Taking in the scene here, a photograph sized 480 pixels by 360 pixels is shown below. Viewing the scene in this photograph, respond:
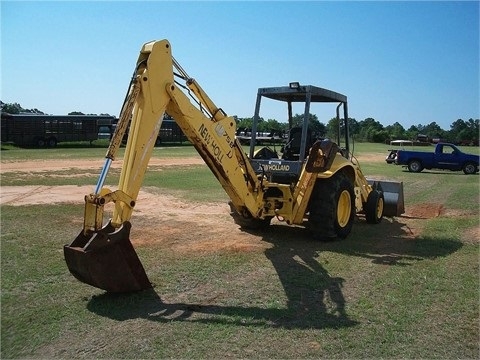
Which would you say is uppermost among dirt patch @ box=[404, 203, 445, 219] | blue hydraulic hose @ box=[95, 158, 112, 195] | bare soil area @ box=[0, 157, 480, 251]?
blue hydraulic hose @ box=[95, 158, 112, 195]

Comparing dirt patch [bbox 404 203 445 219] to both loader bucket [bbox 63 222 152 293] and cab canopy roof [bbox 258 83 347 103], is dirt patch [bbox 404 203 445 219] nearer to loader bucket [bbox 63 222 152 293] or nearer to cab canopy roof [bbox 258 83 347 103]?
cab canopy roof [bbox 258 83 347 103]

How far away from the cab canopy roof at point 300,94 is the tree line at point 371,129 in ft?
1.21

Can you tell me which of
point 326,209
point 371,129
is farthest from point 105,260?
point 371,129

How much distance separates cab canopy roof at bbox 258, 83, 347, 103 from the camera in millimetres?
8266

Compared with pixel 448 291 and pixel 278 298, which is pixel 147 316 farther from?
pixel 448 291

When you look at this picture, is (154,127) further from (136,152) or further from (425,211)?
(425,211)

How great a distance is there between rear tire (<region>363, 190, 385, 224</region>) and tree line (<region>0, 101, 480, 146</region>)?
135cm

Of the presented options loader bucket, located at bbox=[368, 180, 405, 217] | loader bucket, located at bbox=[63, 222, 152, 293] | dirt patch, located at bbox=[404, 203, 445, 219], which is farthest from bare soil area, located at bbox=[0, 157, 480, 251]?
loader bucket, located at bbox=[63, 222, 152, 293]

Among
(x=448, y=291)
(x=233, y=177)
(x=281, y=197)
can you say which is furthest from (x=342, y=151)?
(x=448, y=291)

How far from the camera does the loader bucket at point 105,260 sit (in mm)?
4742

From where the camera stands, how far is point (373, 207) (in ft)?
32.2

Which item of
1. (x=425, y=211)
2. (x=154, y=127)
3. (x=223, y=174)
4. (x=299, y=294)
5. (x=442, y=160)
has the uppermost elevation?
(x=154, y=127)

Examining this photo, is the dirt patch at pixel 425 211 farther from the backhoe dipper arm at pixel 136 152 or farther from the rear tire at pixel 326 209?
the backhoe dipper arm at pixel 136 152

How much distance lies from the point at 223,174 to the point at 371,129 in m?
76.5
